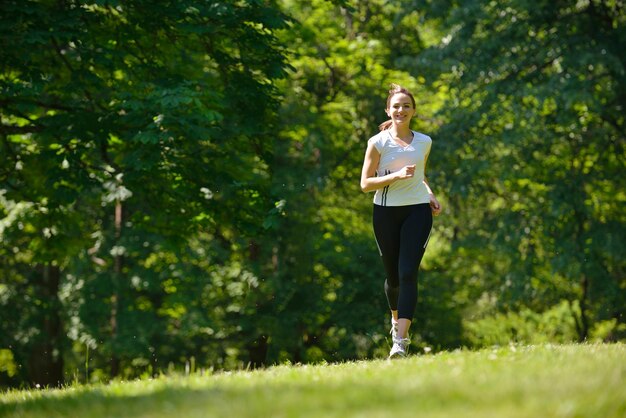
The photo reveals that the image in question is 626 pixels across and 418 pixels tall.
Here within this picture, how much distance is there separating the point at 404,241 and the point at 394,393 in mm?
2895

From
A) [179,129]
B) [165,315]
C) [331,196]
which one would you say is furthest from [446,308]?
[179,129]

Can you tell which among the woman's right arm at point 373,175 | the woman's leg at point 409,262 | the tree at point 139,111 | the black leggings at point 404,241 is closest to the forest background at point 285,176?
the tree at point 139,111

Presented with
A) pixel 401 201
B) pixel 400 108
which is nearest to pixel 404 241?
pixel 401 201

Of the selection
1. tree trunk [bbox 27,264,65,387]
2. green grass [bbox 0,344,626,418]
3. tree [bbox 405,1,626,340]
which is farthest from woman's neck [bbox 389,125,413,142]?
tree trunk [bbox 27,264,65,387]

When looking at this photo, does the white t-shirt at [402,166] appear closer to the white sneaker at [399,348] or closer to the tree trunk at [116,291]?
the white sneaker at [399,348]

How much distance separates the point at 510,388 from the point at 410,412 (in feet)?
2.33

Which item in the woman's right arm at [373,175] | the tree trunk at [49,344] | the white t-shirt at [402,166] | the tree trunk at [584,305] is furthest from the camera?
the tree trunk at [584,305]

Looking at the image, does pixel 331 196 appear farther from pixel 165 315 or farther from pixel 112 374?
pixel 112 374

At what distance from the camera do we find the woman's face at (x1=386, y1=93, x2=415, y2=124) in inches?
295

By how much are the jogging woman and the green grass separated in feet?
Result: 3.70

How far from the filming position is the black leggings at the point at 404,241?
7.36m

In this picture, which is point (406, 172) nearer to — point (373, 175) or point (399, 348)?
point (373, 175)

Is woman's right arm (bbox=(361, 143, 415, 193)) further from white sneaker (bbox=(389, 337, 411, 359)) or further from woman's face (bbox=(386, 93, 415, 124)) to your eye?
white sneaker (bbox=(389, 337, 411, 359))

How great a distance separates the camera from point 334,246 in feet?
76.4
